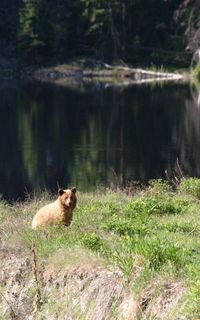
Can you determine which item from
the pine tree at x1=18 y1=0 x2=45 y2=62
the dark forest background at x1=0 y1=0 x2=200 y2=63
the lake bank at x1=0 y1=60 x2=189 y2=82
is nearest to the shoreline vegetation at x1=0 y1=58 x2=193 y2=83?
the lake bank at x1=0 y1=60 x2=189 y2=82

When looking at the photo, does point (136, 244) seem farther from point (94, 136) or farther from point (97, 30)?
point (97, 30)

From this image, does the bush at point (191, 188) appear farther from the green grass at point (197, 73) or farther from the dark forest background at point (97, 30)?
the dark forest background at point (97, 30)

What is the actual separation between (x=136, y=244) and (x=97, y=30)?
62572 mm

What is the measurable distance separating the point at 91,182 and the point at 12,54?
50486mm

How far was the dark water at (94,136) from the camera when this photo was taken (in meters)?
22.2

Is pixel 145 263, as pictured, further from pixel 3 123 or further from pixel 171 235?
pixel 3 123

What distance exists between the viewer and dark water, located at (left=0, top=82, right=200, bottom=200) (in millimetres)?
22156

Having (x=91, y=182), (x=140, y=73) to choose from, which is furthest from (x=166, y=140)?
(x=140, y=73)

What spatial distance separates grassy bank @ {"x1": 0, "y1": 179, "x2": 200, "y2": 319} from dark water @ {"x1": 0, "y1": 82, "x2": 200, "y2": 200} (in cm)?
869

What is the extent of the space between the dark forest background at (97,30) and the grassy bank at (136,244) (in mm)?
54750

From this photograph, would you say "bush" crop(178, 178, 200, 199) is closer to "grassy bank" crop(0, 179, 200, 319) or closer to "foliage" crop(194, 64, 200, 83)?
"grassy bank" crop(0, 179, 200, 319)

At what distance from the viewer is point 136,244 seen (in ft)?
22.0

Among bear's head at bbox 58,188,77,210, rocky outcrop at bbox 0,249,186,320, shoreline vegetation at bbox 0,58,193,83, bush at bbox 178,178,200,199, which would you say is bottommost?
shoreline vegetation at bbox 0,58,193,83

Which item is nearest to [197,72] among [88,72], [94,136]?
[88,72]
